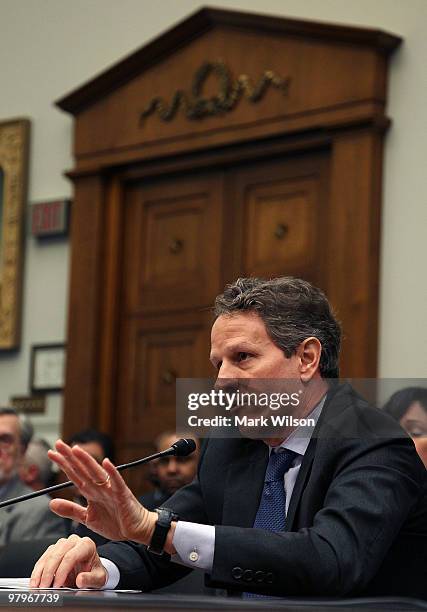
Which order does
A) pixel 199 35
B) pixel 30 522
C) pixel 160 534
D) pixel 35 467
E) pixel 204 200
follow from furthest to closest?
pixel 204 200 < pixel 199 35 < pixel 35 467 < pixel 30 522 < pixel 160 534

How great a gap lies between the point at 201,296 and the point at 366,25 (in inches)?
65.7

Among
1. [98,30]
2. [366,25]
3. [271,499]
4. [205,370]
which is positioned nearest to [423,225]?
[366,25]

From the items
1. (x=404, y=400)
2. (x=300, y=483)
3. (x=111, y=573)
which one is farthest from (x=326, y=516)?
(x=404, y=400)

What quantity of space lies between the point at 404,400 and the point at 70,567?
→ 140cm

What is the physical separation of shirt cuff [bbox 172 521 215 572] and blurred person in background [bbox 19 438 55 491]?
382cm

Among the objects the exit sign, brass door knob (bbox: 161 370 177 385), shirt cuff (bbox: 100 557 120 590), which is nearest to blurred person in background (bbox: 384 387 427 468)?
shirt cuff (bbox: 100 557 120 590)

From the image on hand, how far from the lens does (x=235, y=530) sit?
254 centimetres

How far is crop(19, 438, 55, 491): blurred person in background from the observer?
6277 millimetres

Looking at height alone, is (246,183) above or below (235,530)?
above

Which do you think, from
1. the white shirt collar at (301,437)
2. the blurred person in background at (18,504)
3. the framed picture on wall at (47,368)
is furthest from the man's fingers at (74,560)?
the framed picture on wall at (47,368)

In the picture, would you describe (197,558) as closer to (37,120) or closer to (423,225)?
(423,225)

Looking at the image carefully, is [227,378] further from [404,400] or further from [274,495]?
[404,400]

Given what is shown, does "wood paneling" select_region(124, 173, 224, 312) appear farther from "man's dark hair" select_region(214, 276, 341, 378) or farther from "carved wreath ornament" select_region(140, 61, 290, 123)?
"man's dark hair" select_region(214, 276, 341, 378)

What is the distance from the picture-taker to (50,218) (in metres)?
7.44
